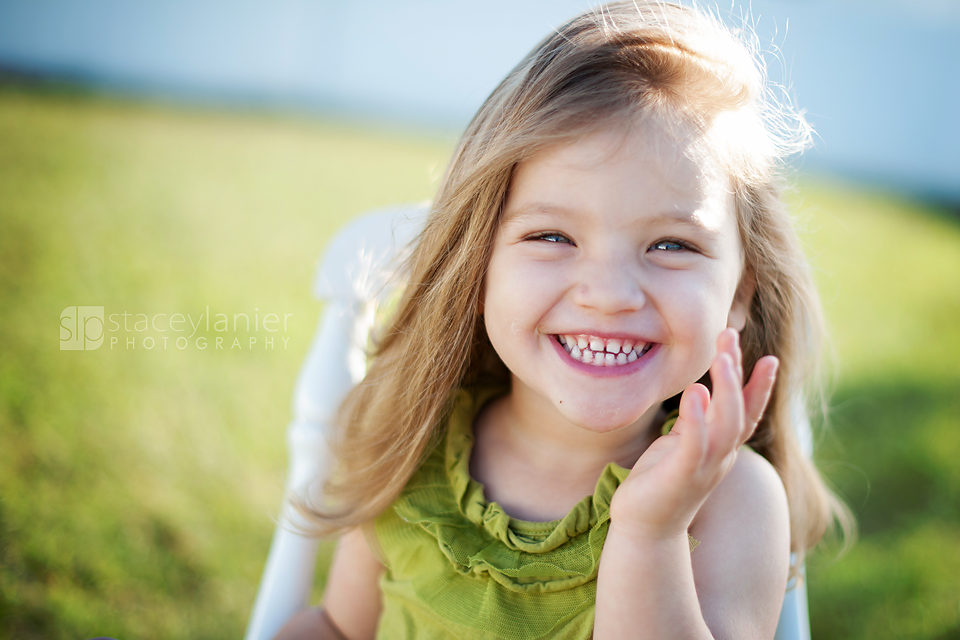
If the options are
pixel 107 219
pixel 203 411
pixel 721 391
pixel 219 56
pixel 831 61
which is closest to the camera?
pixel 721 391

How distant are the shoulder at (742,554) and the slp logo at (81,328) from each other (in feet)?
9.04

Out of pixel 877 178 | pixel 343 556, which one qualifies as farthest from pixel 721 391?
pixel 877 178

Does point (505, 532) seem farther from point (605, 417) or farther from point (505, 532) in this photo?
point (605, 417)

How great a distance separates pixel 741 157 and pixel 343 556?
0.99 meters

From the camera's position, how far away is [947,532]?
2432 mm

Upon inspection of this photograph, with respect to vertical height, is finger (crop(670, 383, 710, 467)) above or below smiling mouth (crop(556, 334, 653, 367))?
below

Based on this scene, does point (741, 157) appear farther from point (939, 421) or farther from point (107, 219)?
point (107, 219)

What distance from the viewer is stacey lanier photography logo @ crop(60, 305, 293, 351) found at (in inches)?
120

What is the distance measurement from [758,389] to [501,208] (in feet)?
1.47

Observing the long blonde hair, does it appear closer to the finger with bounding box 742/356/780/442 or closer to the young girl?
the young girl

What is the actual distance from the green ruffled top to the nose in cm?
29

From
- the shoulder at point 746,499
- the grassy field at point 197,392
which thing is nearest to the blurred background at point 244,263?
the grassy field at point 197,392

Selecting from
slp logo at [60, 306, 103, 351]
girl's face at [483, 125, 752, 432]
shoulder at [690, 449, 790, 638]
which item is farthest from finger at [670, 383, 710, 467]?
slp logo at [60, 306, 103, 351]

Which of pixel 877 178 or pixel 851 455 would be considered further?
pixel 877 178
